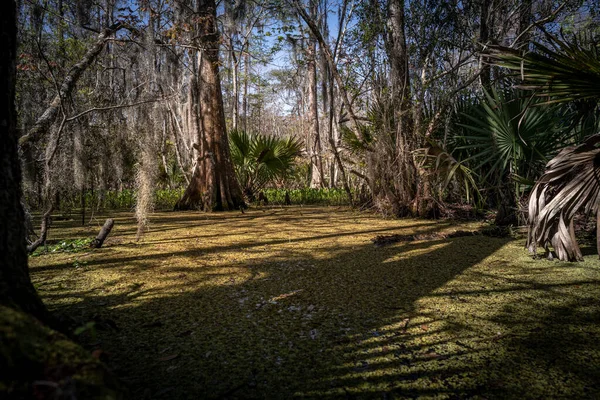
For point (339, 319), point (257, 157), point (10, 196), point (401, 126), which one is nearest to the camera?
point (10, 196)

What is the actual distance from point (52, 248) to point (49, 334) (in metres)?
2.65

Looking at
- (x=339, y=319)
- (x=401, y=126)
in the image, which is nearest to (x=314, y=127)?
(x=401, y=126)

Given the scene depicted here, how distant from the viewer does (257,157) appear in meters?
7.54

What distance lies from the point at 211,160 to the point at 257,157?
1.45 metres

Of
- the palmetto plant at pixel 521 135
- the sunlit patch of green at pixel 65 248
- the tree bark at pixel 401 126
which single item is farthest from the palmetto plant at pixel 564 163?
the sunlit patch of green at pixel 65 248

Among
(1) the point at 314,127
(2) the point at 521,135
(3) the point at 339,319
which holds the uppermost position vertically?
(1) the point at 314,127

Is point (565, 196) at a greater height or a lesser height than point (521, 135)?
lesser

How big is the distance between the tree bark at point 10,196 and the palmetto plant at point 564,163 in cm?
194

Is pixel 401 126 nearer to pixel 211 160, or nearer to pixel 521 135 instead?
pixel 521 135

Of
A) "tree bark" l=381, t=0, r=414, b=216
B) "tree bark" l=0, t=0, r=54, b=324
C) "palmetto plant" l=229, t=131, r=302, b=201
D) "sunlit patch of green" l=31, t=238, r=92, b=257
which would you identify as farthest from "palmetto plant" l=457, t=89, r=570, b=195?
"palmetto plant" l=229, t=131, r=302, b=201

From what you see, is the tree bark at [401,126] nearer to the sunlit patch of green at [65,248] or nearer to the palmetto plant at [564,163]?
the palmetto plant at [564,163]

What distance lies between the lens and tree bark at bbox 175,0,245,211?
630 centimetres

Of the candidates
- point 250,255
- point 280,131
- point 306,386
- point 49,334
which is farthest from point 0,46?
point 280,131

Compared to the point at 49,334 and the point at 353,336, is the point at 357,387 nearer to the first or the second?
the point at 353,336
